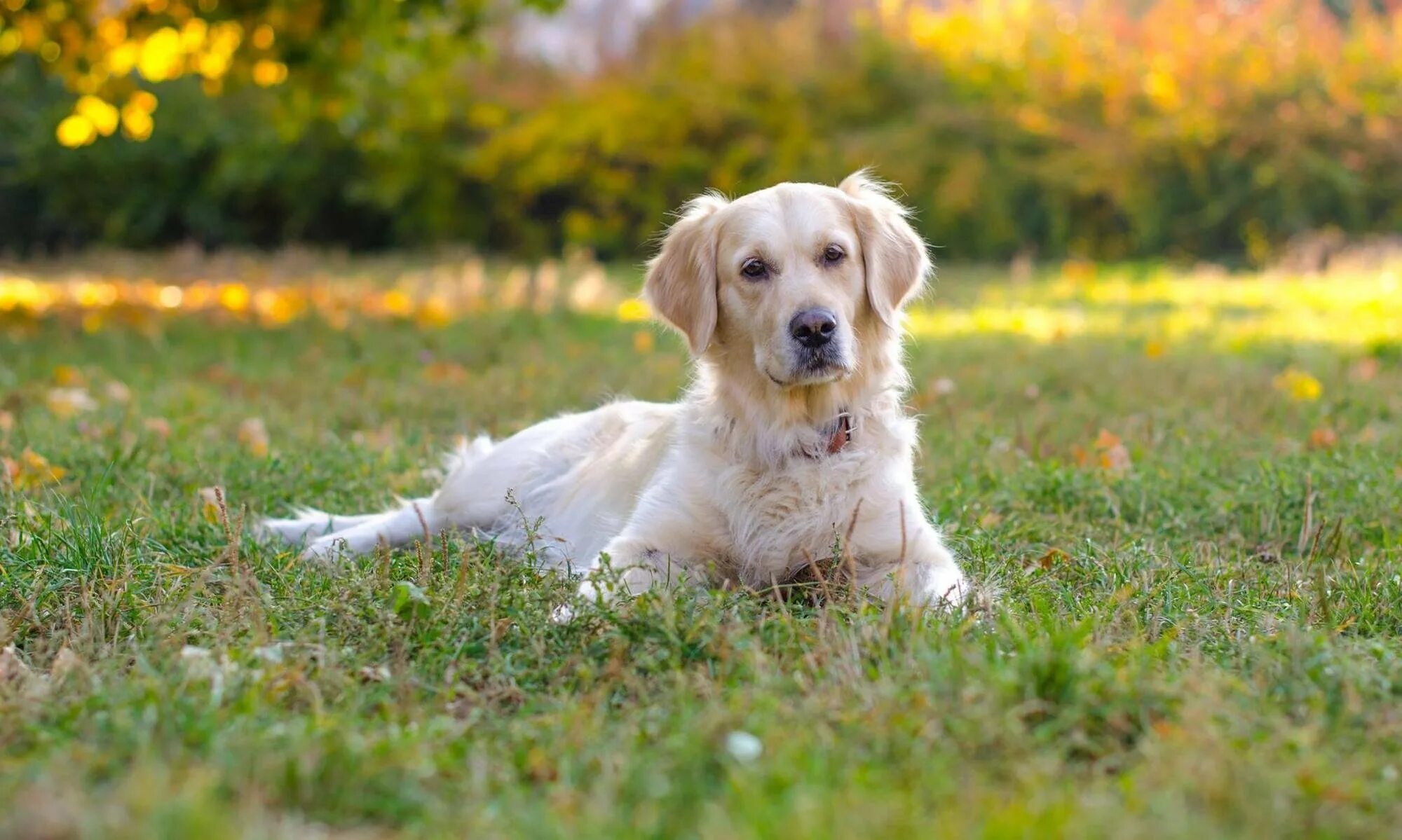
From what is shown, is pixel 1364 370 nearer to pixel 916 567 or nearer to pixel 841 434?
pixel 841 434

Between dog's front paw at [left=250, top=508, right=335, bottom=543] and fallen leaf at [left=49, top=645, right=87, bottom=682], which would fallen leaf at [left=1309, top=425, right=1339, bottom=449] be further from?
fallen leaf at [left=49, top=645, right=87, bottom=682]

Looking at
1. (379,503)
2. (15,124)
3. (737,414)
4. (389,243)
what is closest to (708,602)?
(737,414)

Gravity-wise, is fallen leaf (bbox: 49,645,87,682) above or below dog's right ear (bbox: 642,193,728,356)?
below

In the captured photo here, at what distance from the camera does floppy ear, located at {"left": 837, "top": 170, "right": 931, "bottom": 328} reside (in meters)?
3.80

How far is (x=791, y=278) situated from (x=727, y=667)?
1394 mm

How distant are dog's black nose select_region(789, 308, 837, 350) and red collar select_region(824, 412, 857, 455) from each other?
25cm

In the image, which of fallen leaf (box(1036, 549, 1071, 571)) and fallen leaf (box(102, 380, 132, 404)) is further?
fallen leaf (box(102, 380, 132, 404))

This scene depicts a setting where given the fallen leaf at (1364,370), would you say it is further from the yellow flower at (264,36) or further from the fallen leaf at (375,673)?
the yellow flower at (264,36)

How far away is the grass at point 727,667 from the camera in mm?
1936

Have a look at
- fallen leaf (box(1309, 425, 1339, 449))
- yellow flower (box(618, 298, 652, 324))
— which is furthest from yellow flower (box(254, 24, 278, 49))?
fallen leaf (box(1309, 425, 1339, 449))

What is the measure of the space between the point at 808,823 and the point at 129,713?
1.16m

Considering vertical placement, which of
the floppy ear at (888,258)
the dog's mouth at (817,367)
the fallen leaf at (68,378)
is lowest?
the fallen leaf at (68,378)

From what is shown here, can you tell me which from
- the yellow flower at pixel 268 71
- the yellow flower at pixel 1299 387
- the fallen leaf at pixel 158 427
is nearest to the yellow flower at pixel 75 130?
the yellow flower at pixel 268 71

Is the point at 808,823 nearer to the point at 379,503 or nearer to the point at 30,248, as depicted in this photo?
the point at 379,503
